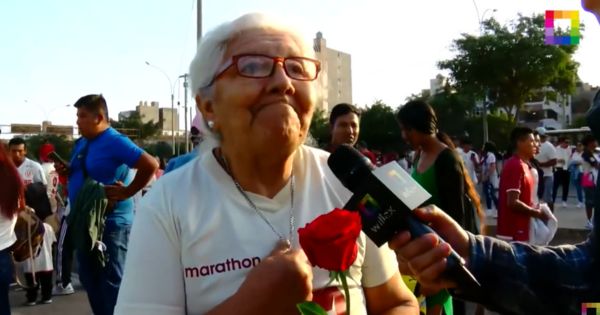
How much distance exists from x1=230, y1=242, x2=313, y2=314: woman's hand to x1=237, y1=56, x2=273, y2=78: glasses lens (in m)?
0.53

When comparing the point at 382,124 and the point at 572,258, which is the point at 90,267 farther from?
→ the point at 382,124

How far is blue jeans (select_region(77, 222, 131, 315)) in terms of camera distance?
465 cm

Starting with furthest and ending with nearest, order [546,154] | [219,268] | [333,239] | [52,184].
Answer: [546,154]
[52,184]
[219,268]
[333,239]

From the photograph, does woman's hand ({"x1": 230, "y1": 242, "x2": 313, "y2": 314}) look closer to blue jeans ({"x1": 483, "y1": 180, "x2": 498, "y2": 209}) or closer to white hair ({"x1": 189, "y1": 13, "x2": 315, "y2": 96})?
white hair ({"x1": 189, "y1": 13, "x2": 315, "y2": 96})

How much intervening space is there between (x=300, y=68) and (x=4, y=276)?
3827mm

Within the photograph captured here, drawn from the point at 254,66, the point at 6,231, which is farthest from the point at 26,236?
the point at 254,66

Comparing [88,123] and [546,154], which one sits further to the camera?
[546,154]

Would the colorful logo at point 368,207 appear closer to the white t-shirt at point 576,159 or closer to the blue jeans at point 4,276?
the blue jeans at point 4,276

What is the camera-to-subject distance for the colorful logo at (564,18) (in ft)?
62.6

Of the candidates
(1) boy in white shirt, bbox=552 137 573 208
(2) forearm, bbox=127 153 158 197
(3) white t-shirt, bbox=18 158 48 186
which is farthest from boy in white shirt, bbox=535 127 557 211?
(2) forearm, bbox=127 153 158 197

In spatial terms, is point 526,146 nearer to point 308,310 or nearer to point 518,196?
point 518,196

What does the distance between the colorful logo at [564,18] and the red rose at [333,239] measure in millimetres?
18726

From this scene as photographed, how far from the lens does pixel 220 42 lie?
1.91 m

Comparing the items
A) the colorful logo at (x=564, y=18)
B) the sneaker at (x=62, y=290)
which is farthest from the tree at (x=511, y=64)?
the sneaker at (x=62, y=290)
